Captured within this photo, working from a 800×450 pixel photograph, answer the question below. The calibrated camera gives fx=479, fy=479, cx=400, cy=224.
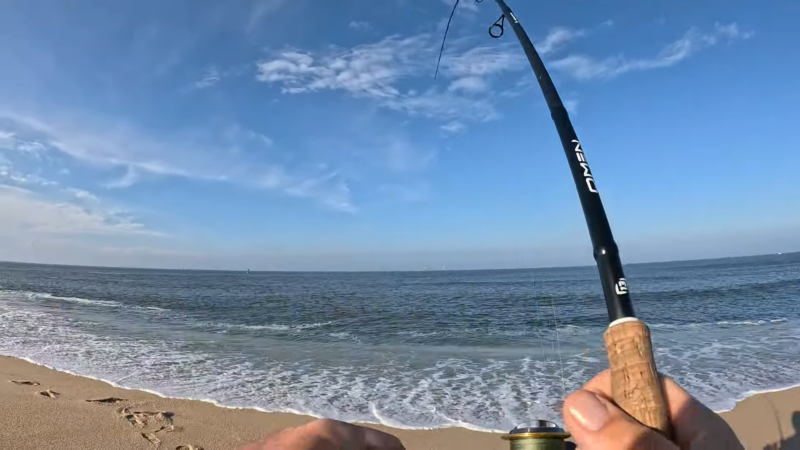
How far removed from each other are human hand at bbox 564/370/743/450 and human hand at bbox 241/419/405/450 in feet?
1.32

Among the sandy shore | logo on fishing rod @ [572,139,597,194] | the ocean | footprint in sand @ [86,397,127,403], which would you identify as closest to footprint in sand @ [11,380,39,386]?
the sandy shore

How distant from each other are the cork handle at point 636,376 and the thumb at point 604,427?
0.04m

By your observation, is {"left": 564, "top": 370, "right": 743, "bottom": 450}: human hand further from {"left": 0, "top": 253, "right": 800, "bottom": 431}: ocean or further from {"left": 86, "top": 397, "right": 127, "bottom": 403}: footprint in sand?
{"left": 86, "top": 397, "right": 127, "bottom": 403}: footprint in sand

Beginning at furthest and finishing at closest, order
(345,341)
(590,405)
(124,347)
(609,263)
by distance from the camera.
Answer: (345,341), (124,347), (609,263), (590,405)

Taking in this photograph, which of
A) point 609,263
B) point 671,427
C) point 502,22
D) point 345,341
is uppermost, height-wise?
point 502,22

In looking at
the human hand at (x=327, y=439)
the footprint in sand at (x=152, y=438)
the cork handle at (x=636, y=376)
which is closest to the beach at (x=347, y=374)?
the footprint in sand at (x=152, y=438)

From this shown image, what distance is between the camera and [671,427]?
108cm

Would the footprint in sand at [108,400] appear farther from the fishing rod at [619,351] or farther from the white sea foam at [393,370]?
the fishing rod at [619,351]

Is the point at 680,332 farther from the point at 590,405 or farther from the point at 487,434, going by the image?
the point at 590,405

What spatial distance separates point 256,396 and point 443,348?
15.6 feet

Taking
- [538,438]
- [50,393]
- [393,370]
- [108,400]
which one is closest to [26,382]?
[50,393]

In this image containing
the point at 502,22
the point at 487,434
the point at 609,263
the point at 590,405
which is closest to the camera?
the point at 590,405

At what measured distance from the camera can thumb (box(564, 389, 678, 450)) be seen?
37.4 inches

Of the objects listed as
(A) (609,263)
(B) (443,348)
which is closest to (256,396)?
(B) (443,348)
